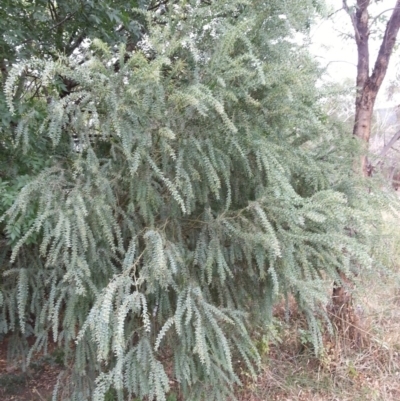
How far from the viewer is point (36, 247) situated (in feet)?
8.04

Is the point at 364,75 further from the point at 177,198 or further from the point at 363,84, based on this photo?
the point at 177,198

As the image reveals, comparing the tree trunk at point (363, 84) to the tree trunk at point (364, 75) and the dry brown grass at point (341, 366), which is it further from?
the dry brown grass at point (341, 366)

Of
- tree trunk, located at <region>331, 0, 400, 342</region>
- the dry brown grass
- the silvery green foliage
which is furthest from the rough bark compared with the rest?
the silvery green foliage

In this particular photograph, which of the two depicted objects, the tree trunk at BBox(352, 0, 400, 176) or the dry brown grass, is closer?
the dry brown grass

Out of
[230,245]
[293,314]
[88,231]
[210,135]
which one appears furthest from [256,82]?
[293,314]

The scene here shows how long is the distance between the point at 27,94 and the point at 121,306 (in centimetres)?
146

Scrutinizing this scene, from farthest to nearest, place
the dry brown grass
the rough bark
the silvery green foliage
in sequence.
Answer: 1. the rough bark
2. the dry brown grass
3. the silvery green foliage

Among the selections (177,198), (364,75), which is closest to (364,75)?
(364,75)

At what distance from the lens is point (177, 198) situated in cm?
202

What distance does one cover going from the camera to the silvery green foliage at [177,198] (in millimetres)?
1949

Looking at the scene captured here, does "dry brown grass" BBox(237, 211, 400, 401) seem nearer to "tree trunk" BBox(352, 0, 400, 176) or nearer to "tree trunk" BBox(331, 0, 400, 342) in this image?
"tree trunk" BBox(331, 0, 400, 342)

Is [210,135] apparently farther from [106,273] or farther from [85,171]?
[106,273]

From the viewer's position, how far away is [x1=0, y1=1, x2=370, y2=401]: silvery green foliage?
1.95 m

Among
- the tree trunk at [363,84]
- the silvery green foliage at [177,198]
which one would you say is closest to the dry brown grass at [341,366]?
the tree trunk at [363,84]
